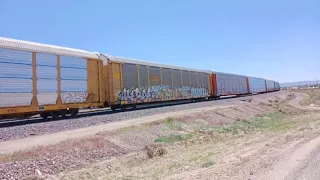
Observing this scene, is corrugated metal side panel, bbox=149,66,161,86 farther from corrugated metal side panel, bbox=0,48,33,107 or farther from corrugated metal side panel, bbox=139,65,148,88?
corrugated metal side panel, bbox=0,48,33,107

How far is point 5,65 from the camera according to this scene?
53.4 ft

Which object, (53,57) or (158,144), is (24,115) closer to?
(53,57)

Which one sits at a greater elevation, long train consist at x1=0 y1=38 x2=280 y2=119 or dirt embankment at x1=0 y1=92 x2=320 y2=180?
long train consist at x1=0 y1=38 x2=280 y2=119

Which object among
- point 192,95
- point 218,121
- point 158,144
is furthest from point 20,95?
point 192,95

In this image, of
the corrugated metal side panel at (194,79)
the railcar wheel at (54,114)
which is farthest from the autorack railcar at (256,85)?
the railcar wheel at (54,114)

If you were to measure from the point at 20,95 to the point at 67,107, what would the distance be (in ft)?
12.2

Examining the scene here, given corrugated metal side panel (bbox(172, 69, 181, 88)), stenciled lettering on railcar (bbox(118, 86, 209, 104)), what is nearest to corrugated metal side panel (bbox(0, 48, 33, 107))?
stenciled lettering on railcar (bbox(118, 86, 209, 104))

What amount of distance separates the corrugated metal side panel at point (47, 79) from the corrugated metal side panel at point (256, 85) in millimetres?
55987

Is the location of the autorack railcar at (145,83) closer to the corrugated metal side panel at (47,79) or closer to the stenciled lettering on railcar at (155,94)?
the stenciled lettering on railcar at (155,94)

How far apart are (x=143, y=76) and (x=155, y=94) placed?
8.19 ft

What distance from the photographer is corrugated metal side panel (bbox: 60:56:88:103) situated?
2003cm

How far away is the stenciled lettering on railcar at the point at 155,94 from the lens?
2661 centimetres

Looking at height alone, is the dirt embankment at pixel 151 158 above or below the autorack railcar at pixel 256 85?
below

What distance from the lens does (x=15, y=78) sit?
54.9 feet
